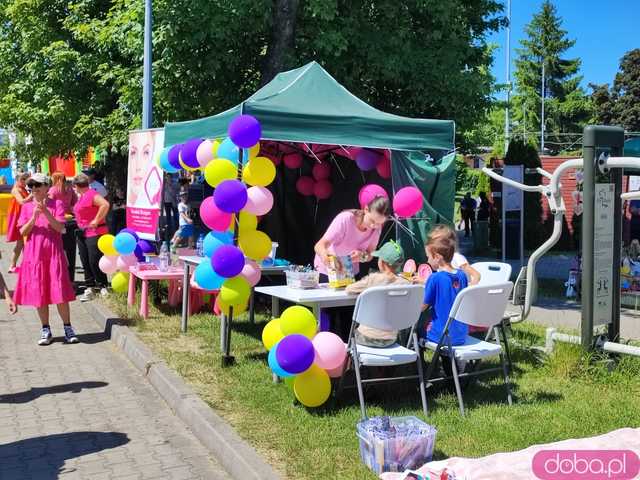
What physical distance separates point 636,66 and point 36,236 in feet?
177

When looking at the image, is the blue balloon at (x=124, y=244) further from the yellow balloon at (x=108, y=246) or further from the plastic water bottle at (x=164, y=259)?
the plastic water bottle at (x=164, y=259)

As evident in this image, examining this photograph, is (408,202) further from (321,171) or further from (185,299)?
(321,171)

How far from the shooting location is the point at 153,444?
16.1ft

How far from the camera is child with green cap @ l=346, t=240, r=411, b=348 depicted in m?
5.31

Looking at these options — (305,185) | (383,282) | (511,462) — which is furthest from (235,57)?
(511,462)

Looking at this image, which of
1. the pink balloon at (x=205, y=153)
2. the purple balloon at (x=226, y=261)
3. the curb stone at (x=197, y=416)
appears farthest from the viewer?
the pink balloon at (x=205, y=153)

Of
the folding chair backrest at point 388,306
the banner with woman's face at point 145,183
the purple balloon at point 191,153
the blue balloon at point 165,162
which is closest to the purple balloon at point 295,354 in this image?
the folding chair backrest at point 388,306

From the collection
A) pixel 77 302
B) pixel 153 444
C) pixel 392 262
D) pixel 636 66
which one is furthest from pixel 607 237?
pixel 636 66

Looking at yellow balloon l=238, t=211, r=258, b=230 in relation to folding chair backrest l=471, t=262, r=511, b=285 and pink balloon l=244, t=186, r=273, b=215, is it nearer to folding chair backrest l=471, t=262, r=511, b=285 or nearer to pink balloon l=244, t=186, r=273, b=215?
pink balloon l=244, t=186, r=273, b=215

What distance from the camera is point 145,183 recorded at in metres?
9.50

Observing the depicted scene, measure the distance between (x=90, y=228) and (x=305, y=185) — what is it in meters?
3.25

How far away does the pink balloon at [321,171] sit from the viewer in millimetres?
10180

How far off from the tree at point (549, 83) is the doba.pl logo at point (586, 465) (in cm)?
5549

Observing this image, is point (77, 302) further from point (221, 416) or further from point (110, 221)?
point (221, 416)
